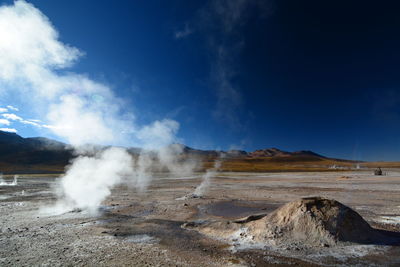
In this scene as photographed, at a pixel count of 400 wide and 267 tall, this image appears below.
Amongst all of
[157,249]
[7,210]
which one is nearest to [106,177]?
[7,210]

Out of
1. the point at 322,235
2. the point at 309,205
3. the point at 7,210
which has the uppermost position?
the point at 309,205

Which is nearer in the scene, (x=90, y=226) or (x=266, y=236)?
(x=266, y=236)

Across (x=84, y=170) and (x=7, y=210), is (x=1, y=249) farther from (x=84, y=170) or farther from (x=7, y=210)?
(x=84, y=170)

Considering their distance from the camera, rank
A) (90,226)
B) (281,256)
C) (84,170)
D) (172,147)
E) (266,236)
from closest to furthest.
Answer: (281,256), (266,236), (90,226), (84,170), (172,147)

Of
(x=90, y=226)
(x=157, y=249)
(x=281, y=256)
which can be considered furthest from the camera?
(x=90, y=226)

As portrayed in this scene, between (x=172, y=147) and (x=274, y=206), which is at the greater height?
(x=172, y=147)

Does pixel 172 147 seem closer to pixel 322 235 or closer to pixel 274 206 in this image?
pixel 274 206

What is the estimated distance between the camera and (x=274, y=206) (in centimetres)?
1917

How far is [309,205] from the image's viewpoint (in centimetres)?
1106

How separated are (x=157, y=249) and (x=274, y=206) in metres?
12.8

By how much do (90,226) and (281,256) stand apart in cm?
1099

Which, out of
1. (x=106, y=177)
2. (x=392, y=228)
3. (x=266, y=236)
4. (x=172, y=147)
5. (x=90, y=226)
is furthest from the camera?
(x=172, y=147)

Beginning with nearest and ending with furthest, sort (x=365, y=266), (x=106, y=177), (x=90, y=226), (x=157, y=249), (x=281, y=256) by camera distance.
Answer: (x=365, y=266) → (x=281, y=256) → (x=157, y=249) → (x=90, y=226) → (x=106, y=177)

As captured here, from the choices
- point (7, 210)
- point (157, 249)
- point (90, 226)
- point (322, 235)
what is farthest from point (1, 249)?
point (322, 235)
